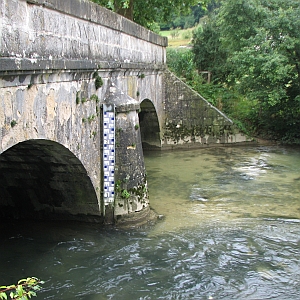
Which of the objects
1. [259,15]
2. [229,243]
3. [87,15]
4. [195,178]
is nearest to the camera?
[87,15]

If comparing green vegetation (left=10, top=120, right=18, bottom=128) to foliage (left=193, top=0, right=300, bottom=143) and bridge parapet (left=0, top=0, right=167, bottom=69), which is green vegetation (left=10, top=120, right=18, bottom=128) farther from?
foliage (left=193, top=0, right=300, bottom=143)

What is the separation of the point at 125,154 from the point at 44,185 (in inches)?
63.0

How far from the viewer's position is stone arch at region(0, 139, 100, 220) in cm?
848

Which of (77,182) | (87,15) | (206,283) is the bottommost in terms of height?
(206,283)

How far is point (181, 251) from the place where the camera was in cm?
851

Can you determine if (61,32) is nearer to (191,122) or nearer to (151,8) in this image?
(191,122)

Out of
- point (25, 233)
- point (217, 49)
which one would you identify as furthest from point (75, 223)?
point (217, 49)

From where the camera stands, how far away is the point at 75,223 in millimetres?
9734

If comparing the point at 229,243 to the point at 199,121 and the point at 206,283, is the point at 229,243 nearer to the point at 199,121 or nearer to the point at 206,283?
the point at 206,283

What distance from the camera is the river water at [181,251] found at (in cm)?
723

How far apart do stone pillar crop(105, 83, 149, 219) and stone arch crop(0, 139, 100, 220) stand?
0.53 metres

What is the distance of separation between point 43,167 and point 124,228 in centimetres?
189

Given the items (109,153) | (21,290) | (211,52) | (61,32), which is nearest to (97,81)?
(109,153)

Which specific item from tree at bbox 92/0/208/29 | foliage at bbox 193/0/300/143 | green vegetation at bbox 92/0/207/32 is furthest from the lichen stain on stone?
tree at bbox 92/0/208/29
